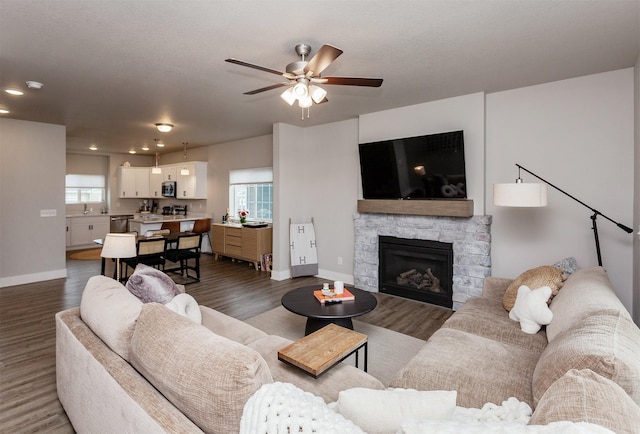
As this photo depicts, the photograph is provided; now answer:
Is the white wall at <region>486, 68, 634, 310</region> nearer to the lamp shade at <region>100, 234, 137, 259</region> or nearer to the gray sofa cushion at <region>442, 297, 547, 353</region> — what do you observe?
the gray sofa cushion at <region>442, 297, 547, 353</region>

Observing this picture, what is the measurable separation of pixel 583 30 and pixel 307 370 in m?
3.09

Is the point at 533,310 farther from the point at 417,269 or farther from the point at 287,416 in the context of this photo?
the point at 417,269

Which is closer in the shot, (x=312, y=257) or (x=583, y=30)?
(x=583, y=30)

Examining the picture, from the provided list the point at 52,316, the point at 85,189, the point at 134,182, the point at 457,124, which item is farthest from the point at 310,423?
the point at 85,189

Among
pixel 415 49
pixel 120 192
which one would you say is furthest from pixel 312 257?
pixel 120 192

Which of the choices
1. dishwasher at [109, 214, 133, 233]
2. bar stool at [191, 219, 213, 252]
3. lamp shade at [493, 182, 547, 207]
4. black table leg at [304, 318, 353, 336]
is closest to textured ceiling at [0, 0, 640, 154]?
lamp shade at [493, 182, 547, 207]

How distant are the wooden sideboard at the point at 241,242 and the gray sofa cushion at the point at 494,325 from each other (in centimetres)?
416

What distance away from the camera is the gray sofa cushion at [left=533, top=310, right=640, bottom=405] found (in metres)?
1.17

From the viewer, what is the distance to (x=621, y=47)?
2701mm

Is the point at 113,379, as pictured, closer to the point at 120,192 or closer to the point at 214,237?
the point at 214,237

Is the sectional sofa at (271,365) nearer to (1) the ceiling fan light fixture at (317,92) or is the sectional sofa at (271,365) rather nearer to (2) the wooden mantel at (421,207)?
(2) the wooden mantel at (421,207)

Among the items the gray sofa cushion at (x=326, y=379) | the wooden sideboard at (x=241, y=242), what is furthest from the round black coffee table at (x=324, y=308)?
the wooden sideboard at (x=241, y=242)

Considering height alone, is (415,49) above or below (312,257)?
above

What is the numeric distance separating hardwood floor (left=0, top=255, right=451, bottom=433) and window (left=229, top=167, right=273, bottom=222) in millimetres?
1275
